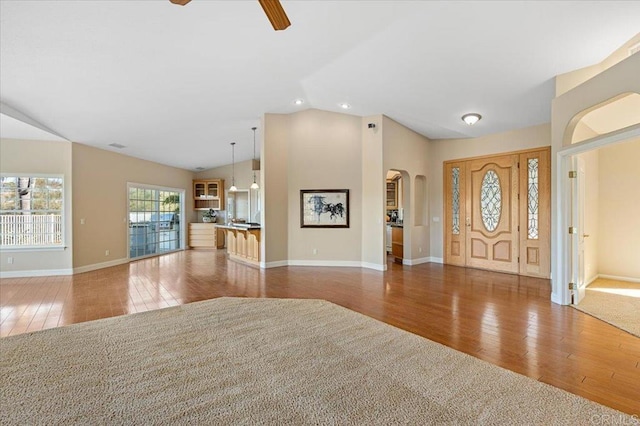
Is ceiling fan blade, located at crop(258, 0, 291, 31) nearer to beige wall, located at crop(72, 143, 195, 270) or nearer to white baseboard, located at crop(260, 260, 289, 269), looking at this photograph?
white baseboard, located at crop(260, 260, 289, 269)

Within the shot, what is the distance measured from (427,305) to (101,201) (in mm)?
7189

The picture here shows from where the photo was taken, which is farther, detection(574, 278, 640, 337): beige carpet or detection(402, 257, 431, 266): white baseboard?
detection(402, 257, 431, 266): white baseboard

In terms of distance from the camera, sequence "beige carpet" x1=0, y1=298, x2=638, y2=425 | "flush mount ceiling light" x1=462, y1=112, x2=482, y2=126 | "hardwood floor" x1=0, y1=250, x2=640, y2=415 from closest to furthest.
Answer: "beige carpet" x1=0, y1=298, x2=638, y2=425
"hardwood floor" x1=0, y1=250, x2=640, y2=415
"flush mount ceiling light" x1=462, y1=112, x2=482, y2=126

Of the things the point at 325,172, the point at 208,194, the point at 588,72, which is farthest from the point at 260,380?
the point at 208,194

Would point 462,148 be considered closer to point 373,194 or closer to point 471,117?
point 471,117

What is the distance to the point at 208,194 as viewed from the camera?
10898 millimetres

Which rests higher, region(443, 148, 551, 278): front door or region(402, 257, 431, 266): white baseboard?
region(443, 148, 551, 278): front door

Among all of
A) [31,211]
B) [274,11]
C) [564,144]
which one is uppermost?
[274,11]

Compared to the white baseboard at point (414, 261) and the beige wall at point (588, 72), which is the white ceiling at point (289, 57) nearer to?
the beige wall at point (588, 72)

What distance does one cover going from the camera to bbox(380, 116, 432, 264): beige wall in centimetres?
668

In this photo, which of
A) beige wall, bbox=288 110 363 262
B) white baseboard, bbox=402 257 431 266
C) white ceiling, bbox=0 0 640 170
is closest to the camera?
white ceiling, bbox=0 0 640 170

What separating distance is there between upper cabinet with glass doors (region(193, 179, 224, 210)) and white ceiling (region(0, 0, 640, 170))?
4580 millimetres

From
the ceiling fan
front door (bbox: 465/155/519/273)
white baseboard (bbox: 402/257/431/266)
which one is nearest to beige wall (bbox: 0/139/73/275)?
the ceiling fan

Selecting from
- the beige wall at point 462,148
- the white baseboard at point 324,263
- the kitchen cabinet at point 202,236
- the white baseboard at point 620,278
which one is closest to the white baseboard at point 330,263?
the white baseboard at point 324,263
